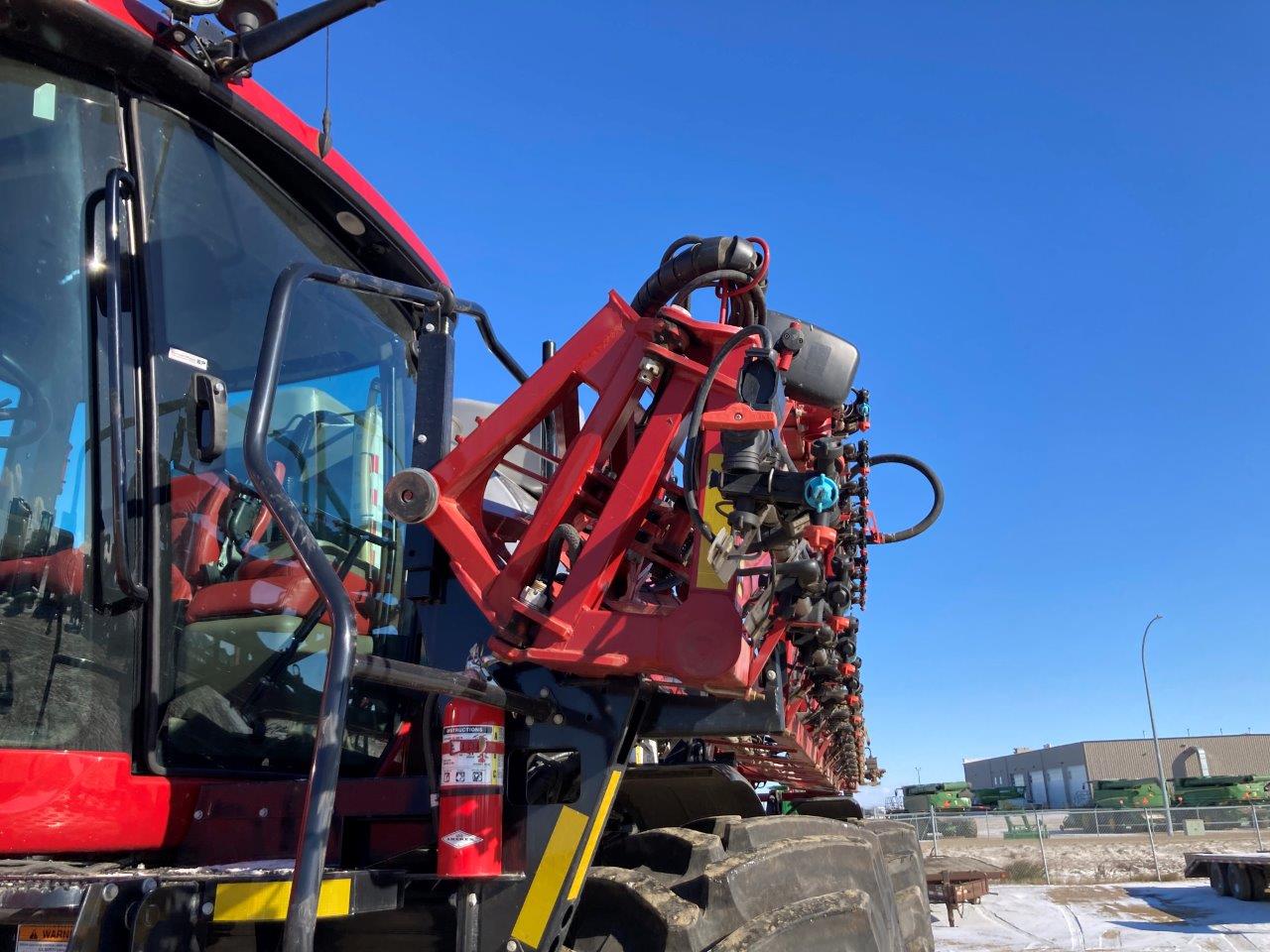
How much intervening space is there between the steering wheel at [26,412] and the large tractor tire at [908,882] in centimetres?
441

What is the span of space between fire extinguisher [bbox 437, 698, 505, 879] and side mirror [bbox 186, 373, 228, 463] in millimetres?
837

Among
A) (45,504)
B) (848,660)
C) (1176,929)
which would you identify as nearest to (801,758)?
(848,660)

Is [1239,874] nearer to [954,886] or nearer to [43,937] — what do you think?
[954,886]

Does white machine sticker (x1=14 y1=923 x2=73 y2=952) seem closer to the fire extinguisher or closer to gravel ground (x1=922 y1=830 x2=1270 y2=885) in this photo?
the fire extinguisher

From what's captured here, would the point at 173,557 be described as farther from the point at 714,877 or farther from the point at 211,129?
the point at 714,877

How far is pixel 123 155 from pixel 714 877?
2427mm

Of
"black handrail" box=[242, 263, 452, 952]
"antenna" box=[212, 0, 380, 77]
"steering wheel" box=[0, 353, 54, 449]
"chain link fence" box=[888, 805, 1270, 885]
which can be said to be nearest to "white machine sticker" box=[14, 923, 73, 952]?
"black handrail" box=[242, 263, 452, 952]

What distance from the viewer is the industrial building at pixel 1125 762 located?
2623 inches

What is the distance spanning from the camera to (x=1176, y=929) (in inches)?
504

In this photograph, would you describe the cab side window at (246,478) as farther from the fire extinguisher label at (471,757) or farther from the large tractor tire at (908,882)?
the large tractor tire at (908,882)

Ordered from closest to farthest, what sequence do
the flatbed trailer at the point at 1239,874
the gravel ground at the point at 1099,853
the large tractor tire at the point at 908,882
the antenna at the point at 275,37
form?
the antenna at the point at 275,37, the large tractor tire at the point at 908,882, the flatbed trailer at the point at 1239,874, the gravel ground at the point at 1099,853

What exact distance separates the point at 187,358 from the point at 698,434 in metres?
1.43

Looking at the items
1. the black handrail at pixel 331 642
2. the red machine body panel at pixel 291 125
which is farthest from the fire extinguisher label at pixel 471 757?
the red machine body panel at pixel 291 125

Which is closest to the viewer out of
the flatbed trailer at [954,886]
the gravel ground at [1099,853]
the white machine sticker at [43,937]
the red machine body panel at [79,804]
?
the white machine sticker at [43,937]
